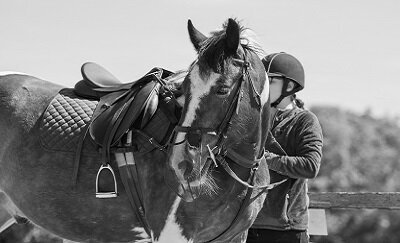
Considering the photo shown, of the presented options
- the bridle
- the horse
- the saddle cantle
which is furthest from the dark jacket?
the saddle cantle

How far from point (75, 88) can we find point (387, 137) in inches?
441

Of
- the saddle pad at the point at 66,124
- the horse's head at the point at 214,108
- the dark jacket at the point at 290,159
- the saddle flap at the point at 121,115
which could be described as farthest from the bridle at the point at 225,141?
the saddle pad at the point at 66,124

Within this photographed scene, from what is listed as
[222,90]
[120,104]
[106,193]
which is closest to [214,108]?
[222,90]

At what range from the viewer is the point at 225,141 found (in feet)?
14.4

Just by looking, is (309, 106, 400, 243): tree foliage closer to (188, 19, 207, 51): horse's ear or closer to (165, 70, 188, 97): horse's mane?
(165, 70, 188, 97): horse's mane

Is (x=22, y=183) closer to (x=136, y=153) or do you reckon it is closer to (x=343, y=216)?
(x=136, y=153)

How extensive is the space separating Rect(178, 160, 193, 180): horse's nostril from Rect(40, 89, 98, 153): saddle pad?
1.00m

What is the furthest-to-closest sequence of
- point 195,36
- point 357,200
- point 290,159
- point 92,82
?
1. point 357,200
2. point 92,82
3. point 290,159
4. point 195,36

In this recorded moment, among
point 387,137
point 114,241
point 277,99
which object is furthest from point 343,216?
point 114,241

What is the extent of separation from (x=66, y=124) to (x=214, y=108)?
4.88 feet

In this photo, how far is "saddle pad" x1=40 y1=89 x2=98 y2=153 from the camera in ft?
16.7

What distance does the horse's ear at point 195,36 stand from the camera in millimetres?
4599

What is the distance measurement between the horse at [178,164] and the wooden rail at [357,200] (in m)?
3.53

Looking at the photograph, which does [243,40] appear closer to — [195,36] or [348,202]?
[195,36]
